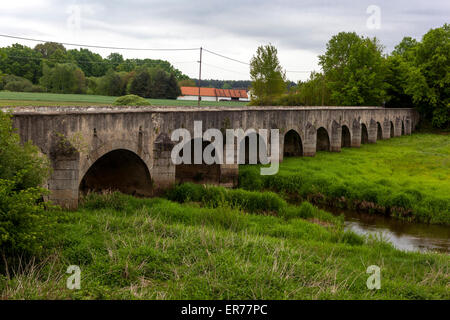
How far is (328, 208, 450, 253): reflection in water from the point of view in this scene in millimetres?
19078

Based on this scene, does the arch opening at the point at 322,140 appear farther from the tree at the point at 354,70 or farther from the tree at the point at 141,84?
the tree at the point at 141,84

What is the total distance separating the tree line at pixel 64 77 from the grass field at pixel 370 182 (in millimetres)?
29106

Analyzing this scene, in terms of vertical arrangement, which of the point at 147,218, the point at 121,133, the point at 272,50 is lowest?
the point at 147,218

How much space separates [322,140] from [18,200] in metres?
30.9

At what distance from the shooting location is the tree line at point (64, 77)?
49781mm

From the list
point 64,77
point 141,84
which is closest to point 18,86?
point 64,77

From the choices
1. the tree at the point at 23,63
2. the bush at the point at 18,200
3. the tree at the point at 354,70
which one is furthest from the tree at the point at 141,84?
the bush at the point at 18,200

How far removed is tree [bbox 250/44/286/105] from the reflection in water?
115 ft

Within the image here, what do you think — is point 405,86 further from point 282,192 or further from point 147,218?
point 147,218

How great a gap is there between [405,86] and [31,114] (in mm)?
48745

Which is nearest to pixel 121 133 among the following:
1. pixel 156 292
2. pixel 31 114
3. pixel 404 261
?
pixel 31 114

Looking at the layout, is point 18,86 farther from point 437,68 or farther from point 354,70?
point 437,68
